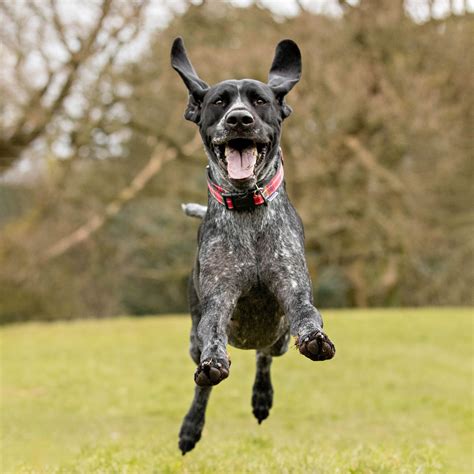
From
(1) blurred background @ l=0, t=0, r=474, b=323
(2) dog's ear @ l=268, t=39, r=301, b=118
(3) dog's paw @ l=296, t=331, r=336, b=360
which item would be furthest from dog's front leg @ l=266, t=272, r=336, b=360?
(1) blurred background @ l=0, t=0, r=474, b=323

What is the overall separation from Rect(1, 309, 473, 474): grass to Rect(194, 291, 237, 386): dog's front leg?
4.97 ft

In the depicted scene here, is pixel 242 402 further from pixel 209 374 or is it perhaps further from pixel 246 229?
pixel 209 374

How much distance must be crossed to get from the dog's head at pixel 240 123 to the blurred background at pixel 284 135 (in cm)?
1570

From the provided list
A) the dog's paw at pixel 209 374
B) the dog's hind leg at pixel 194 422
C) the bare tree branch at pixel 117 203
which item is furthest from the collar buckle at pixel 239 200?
the bare tree branch at pixel 117 203

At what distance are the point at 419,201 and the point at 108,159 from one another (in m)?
9.32

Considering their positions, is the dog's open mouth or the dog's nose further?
the dog's open mouth

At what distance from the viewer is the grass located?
5.86 metres

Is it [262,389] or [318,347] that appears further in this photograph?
[262,389]

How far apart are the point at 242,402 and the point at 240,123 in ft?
26.5

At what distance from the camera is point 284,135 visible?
20.8 m

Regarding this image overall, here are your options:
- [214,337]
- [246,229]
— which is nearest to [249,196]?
[246,229]

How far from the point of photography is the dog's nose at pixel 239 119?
12.3 ft

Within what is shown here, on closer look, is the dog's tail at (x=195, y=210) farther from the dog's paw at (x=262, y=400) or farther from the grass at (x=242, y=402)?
the grass at (x=242, y=402)

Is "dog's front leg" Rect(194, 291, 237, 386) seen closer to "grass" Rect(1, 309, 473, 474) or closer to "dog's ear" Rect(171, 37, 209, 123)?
"dog's ear" Rect(171, 37, 209, 123)
